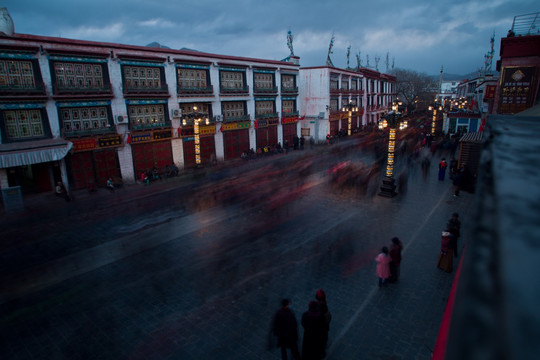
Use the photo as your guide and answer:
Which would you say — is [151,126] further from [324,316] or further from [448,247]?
[324,316]

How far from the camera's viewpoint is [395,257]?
30.8 ft

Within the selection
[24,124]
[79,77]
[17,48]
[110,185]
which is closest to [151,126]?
[79,77]

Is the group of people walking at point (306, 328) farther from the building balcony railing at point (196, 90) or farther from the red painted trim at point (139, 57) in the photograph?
the building balcony railing at point (196, 90)

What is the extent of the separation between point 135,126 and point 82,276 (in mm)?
15684

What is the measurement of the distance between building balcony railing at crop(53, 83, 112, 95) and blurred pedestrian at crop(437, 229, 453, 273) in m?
21.7

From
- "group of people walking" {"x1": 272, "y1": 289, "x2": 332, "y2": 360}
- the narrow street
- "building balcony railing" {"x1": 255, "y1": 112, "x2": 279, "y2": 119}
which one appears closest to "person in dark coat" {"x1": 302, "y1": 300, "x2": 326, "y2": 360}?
"group of people walking" {"x1": 272, "y1": 289, "x2": 332, "y2": 360}

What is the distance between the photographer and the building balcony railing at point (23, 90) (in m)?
18.3

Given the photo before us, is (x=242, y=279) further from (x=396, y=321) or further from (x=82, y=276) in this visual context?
(x=82, y=276)

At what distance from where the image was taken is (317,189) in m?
20.0

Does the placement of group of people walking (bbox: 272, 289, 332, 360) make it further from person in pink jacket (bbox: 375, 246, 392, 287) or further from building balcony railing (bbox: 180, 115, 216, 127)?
building balcony railing (bbox: 180, 115, 216, 127)

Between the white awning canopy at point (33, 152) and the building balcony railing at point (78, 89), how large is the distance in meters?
3.02

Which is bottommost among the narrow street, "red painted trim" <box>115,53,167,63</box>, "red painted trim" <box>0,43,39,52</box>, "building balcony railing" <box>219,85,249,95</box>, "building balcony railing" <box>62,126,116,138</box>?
the narrow street

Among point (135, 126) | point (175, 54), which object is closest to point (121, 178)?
point (135, 126)

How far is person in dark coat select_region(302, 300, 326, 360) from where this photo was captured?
6590mm
